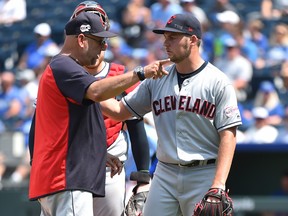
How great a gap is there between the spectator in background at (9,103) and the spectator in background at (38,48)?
388 mm

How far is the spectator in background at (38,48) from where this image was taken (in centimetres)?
1314

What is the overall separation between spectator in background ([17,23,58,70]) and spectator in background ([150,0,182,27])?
1704 millimetres

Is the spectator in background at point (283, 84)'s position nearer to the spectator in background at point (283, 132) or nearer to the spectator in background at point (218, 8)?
the spectator in background at point (283, 132)

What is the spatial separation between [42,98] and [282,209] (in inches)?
178

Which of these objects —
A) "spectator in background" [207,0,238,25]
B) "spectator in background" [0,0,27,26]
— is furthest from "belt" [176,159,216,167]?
"spectator in background" [0,0,27,26]

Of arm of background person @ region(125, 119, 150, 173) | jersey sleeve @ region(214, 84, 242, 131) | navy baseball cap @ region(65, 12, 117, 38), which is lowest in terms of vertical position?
arm of background person @ region(125, 119, 150, 173)

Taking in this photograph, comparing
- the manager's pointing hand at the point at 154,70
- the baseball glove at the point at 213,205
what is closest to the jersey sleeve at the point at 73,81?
the manager's pointing hand at the point at 154,70

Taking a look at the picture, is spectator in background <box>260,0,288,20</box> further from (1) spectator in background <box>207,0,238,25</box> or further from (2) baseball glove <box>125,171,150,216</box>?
(2) baseball glove <box>125,171,150,216</box>

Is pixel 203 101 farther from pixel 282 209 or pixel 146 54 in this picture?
pixel 146 54

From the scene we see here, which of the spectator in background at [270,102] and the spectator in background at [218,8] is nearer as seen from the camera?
the spectator in background at [270,102]

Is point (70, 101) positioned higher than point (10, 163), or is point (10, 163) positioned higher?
point (70, 101)

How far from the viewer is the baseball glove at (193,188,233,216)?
514 cm

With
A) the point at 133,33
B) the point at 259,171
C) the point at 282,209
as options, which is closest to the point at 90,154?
the point at 282,209

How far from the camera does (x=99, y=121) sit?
5.11 metres
